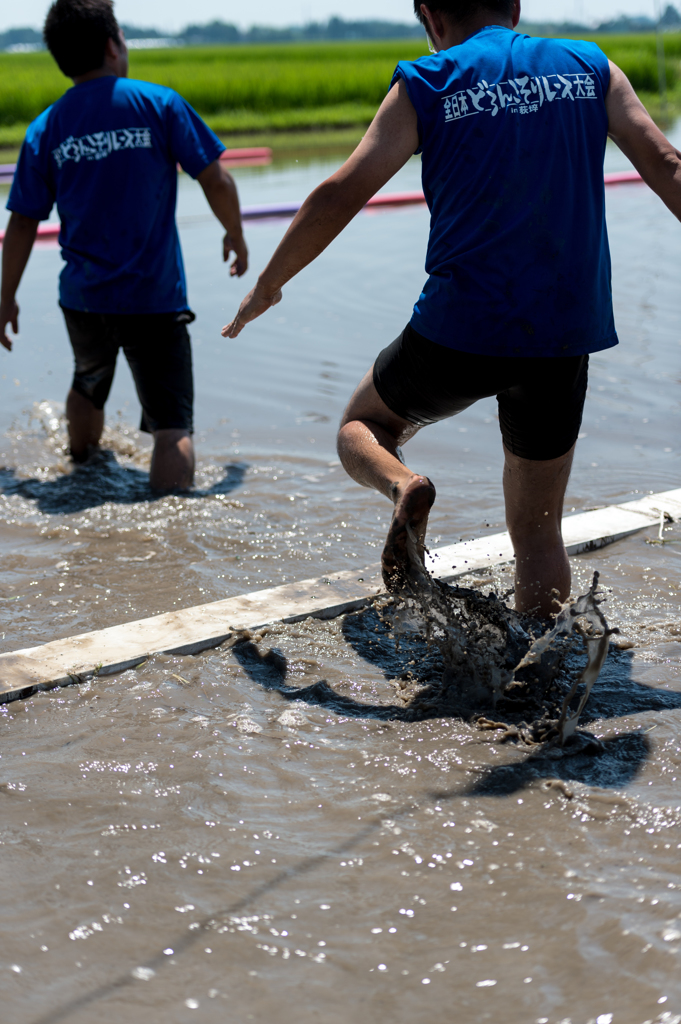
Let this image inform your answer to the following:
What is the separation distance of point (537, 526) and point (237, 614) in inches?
35.3

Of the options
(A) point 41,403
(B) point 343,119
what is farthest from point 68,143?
(B) point 343,119

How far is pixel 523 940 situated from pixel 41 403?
186 inches

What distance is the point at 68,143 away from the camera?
170 inches

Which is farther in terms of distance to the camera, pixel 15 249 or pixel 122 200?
pixel 15 249

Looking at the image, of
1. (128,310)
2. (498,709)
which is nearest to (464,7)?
(498,709)

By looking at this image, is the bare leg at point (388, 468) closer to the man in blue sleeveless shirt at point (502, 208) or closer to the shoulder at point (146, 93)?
the man in blue sleeveless shirt at point (502, 208)

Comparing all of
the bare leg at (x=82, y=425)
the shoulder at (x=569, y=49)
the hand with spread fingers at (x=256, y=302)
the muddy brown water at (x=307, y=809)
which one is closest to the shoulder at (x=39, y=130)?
the bare leg at (x=82, y=425)

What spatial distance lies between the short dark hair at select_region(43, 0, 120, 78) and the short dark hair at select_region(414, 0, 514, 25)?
2.21 m

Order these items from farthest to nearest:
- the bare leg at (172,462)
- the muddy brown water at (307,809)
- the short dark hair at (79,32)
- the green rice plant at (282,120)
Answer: the green rice plant at (282,120) < the bare leg at (172,462) < the short dark hair at (79,32) < the muddy brown water at (307,809)

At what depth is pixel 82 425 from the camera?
4.74 metres

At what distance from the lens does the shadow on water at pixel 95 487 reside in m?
4.26

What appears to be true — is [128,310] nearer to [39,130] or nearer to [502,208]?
[39,130]

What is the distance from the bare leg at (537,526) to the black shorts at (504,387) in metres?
0.05

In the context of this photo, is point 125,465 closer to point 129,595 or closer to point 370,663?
point 129,595
